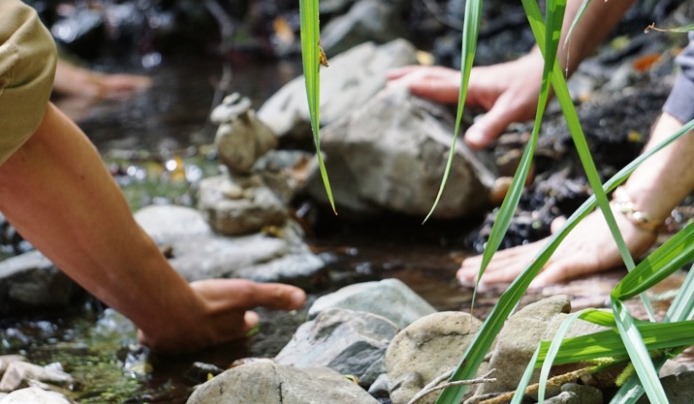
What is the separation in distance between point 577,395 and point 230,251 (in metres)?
1.80

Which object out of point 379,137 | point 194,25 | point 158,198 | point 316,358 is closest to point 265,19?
point 194,25

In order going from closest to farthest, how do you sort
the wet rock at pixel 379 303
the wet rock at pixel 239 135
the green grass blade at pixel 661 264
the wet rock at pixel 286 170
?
the green grass blade at pixel 661 264, the wet rock at pixel 379 303, the wet rock at pixel 239 135, the wet rock at pixel 286 170

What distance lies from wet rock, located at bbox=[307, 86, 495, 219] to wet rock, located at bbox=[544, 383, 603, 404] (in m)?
1.76

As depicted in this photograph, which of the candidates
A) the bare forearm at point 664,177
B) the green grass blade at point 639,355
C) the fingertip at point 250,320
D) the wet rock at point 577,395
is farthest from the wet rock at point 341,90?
the green grass blade at point 639,355

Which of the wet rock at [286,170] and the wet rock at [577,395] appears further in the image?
the wet rock at [286,170]

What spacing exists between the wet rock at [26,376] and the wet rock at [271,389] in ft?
1.68

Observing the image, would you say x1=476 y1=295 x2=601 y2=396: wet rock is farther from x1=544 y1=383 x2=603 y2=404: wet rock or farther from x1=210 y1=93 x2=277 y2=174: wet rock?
x1=210 y1=93 x2=277 y2=174: wet rock

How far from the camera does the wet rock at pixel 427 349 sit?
5.19 ft

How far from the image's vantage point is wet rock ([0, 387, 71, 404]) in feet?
5.15

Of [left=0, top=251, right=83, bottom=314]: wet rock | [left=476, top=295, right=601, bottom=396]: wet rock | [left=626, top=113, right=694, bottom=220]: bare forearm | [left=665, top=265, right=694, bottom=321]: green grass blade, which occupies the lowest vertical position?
[left=0, top=251, right=83, bottom=314]: wet rock

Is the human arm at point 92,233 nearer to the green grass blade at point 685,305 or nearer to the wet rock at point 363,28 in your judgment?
the green grass blade at point 685,305

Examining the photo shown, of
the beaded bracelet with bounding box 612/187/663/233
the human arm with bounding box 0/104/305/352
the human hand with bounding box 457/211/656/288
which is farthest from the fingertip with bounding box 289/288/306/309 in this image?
the beaded bracelet with bounding box 612/187/663/233

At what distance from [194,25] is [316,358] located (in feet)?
24.8

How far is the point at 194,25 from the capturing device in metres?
8.96
